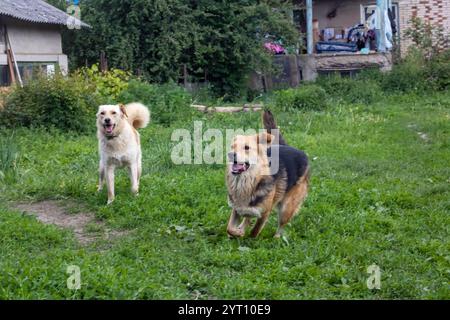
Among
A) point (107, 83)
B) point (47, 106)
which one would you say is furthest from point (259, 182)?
point (107, 83)

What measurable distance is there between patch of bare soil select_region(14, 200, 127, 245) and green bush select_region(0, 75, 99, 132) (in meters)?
4.62

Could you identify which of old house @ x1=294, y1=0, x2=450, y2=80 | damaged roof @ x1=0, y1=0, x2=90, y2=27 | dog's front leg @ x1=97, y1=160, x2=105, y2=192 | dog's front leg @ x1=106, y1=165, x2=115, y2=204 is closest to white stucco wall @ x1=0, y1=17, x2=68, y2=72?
damaged roof @ x1=0, y1=0, x2=90, y2=27

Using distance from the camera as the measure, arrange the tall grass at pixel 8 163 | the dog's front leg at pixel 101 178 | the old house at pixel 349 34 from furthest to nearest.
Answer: the old house at pixel 349 34 < the tall grass at pixel 8 163 < the dog's front leg at pixel 101 178

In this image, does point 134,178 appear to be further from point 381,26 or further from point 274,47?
point 381,26

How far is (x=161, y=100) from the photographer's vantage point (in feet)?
47.2

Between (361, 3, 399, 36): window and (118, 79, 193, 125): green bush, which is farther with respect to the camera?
(361, 3, 399, 36): window

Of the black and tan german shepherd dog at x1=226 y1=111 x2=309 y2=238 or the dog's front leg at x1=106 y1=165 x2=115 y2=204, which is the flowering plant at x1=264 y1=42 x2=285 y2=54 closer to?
the dog's front leg at x1=106 y1=165 x2=115 y2=204

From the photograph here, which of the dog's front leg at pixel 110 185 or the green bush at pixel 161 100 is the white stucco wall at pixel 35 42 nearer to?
the green bush at pixel 161 100

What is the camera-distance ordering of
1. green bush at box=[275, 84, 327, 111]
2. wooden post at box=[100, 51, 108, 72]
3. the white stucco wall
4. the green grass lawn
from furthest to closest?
wooden post at box=[100, 51, 108, 72]
the white stucco wall
green bush at box=[275, 84, 327, 111]
the green grass lawn

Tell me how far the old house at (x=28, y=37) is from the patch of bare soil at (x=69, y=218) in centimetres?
857

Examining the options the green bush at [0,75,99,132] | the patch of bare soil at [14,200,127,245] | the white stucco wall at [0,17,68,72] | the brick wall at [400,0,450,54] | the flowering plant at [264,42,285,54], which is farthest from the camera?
the brick wall at [400,0,450,54]

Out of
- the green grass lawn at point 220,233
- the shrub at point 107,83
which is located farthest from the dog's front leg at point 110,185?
the shrub at point 107,83

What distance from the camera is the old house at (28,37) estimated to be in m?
16.2

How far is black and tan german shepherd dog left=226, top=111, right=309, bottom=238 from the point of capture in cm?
582
